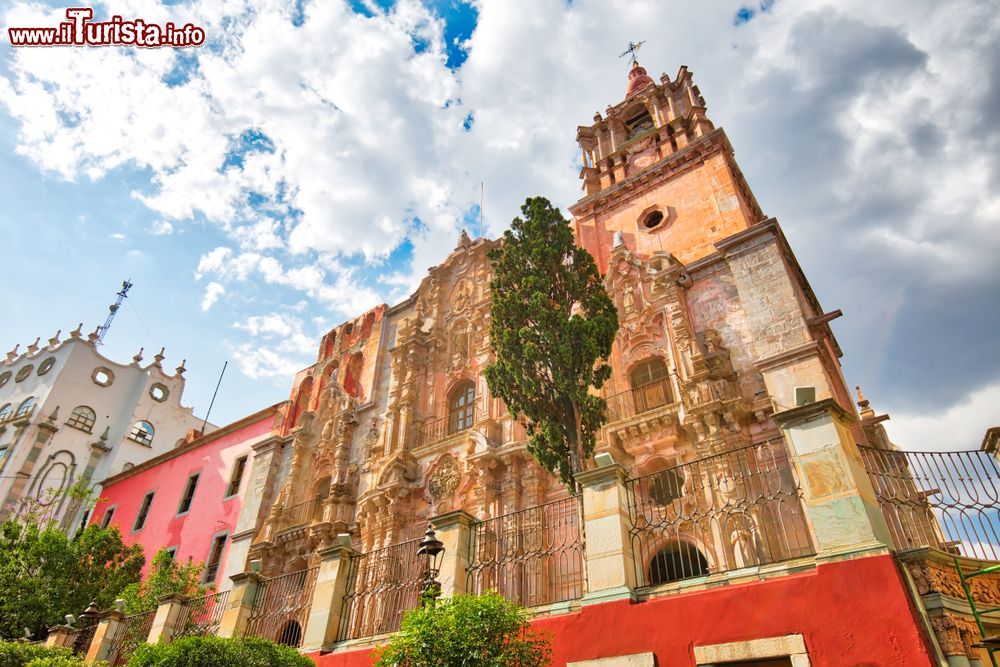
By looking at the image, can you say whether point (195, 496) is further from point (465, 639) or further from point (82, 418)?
point (465, 639)

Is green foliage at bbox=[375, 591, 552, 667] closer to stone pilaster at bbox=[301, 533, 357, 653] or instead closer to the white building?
stone pilaster at bbox=[301, 533, 357, 653]

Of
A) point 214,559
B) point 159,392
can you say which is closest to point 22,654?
point 214,559

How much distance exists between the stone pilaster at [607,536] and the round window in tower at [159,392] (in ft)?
126

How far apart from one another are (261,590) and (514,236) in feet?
31.6

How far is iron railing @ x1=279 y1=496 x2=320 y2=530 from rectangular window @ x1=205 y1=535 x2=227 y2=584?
331 cm

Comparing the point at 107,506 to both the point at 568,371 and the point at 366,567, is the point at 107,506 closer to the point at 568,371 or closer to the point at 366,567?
the point at 366,567

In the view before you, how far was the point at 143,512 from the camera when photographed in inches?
1071

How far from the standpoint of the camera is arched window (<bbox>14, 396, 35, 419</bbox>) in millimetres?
34625

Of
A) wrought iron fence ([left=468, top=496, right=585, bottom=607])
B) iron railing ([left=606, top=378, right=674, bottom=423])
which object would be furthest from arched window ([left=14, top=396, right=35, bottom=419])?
iron railing ([left=606, top=378, right=674, bottom=423])

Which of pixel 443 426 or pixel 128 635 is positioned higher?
pixel 443 426

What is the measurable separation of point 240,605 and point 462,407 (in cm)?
849

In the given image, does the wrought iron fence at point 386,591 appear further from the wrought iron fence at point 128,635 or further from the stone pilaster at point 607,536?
the wrought iron fence at point 128,635

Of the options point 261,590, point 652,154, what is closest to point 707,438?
point 261,590

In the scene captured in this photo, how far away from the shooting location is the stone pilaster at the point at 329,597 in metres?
10.3
